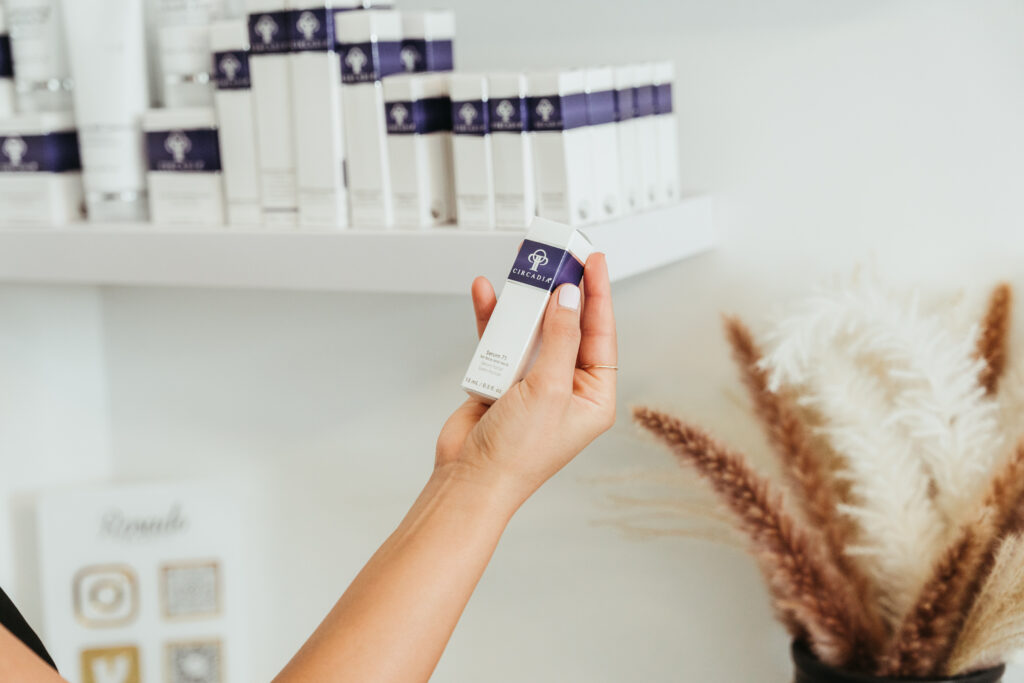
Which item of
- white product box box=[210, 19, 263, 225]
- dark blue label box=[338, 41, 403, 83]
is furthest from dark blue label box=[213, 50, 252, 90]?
dark blue label box=[338, 41, 403, 83]

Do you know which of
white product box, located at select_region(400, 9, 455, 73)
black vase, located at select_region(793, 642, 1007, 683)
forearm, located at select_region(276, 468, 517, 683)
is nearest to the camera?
forearm, located at select_region(276, 468, 517, 683)

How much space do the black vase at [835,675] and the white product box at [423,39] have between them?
0.62m

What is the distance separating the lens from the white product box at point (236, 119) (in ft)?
3.26

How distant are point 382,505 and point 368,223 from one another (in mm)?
437

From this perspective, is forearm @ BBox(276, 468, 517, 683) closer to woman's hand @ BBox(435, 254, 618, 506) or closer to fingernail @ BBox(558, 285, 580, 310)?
woman's hand @ BBox(435, 254, 618, 506)

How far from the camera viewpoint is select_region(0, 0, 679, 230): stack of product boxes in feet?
2.93

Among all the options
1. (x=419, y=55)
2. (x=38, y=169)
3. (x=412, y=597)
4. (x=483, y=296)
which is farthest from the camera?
(x=38, y=169)

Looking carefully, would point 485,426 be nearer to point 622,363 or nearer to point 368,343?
point 622,363

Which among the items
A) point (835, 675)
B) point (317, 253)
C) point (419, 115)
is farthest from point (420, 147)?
point (835, 675)

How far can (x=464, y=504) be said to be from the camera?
0.65 meters

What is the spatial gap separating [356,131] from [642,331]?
363 mm

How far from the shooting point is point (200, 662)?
1.34 metres

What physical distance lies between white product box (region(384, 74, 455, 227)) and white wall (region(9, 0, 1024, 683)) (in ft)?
0.66

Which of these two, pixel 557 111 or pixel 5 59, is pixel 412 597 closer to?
pixel 557 111
